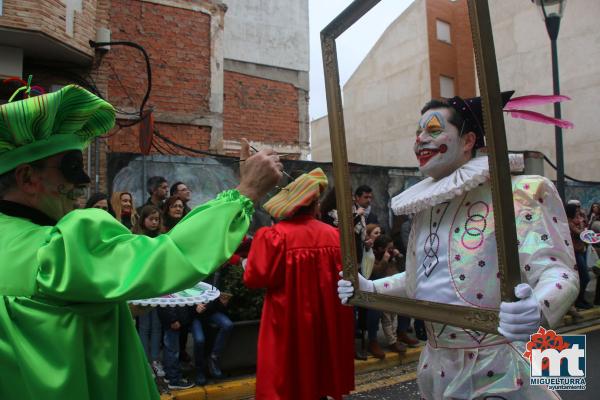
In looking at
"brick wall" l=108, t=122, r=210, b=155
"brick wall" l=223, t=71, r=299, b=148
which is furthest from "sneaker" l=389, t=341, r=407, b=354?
"brick wall" l=223, t=71, r=299, b=148

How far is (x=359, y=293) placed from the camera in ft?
7.54

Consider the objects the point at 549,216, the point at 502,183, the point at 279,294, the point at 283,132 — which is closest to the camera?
the point at 502,183

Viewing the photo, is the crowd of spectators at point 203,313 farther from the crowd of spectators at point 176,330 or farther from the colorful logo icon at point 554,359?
the colorful logo icon at point 554,359

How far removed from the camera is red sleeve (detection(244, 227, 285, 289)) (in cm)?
386

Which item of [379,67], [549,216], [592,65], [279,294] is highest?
[592,65]

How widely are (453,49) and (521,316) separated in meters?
1.21

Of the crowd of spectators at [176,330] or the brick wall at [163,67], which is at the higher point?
the brick wall at [163,67]

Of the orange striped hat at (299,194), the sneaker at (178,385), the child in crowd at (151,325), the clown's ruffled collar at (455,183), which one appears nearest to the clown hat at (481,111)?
the clown's ruffled collar at (455,183)

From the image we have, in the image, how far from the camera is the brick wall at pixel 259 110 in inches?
492

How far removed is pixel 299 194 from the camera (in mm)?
3986

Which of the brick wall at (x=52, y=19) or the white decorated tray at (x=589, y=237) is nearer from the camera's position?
the brick wall at (x=52, y=19)

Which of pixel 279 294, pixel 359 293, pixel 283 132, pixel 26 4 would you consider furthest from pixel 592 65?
pixel 26 4

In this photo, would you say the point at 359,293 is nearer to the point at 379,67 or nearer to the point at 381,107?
the point at 381,107

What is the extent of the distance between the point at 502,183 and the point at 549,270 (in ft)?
1.52
